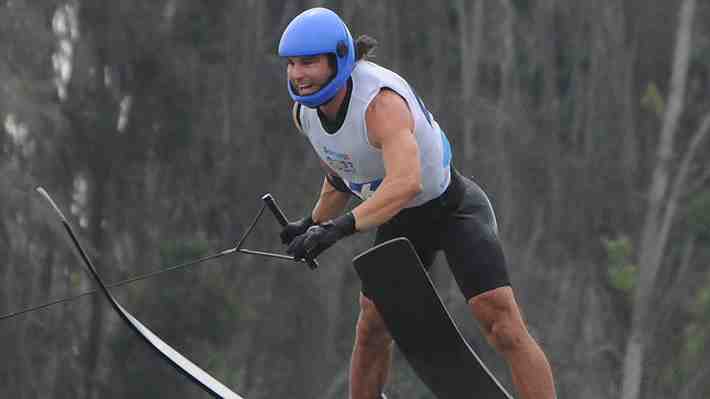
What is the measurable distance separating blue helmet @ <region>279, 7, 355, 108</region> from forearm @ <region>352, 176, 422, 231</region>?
368mm

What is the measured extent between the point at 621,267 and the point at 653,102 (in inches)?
81.7

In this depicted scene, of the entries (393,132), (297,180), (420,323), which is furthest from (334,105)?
(297,180)

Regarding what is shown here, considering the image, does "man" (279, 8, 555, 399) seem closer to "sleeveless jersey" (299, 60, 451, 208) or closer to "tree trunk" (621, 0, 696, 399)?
"sleeveless jersey" (299, 60, 451, 208)

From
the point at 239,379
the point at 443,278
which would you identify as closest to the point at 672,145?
the point at 443,278

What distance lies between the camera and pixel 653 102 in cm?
1970

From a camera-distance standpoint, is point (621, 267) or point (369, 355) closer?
point (369, 355)

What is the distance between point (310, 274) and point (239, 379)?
1.44 m

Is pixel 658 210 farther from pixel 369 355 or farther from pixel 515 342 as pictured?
pixel 515 342

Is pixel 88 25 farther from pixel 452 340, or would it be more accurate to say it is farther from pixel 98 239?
pixel 452 340

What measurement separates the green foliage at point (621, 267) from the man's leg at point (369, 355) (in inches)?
537

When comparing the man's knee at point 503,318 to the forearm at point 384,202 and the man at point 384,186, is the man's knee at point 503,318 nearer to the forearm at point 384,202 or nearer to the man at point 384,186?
the man at point 384,186

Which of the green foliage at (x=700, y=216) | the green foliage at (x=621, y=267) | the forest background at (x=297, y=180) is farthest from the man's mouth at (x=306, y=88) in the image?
the green foliage at (x=700, y=216)

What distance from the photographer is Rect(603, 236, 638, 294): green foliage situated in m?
18.9

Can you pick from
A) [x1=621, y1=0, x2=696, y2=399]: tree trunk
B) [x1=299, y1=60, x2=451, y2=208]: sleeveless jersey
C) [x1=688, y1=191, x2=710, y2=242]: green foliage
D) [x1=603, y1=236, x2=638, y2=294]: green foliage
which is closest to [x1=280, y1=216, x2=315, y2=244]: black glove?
[x1=299, y1=60, x2=451, y2=208]: sleeveless jersey
